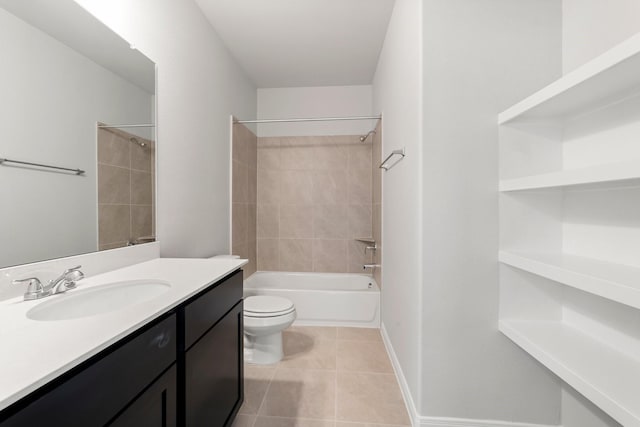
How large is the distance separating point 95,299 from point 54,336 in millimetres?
436

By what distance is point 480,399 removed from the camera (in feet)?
4.27

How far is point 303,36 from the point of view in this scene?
228 centimetres

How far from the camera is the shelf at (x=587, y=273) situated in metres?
0.78

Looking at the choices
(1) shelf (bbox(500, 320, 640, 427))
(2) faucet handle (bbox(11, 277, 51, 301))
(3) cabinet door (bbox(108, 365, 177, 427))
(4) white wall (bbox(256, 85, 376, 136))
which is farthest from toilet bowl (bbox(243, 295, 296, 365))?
(4) white wall (bbox(256, 85, 376, 136))

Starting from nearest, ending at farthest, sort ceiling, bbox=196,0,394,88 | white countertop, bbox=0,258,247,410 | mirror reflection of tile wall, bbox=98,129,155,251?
1. white countertop, bbox=0,258,247,410
2. mirror reflection of tile wall, bbox=98,129,155,251
3. ceiling, bbox=196,0,394,88

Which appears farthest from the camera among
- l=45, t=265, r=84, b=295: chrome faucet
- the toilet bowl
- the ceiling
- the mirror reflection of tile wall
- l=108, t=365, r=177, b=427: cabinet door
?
the ceiling

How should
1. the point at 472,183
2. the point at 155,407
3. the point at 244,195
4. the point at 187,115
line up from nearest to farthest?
the point at 155,407
the point at 472,183
the point at 187,115
the point at 244,195

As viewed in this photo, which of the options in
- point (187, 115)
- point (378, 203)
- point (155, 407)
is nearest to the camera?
point (155, 407)

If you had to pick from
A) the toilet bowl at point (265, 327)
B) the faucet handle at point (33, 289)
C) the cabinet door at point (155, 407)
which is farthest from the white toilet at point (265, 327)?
the faucet handle at point (33, 289)

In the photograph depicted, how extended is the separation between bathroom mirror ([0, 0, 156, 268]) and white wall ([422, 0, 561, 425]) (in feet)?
4.69

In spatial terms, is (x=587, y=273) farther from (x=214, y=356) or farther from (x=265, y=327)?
(x=265, y=327)

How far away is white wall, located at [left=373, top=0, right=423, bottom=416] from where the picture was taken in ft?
4.50

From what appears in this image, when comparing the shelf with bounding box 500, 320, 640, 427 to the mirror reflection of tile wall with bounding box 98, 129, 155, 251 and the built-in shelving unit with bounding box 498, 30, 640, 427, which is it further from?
the mirror reflection of tile wall with bounding box 98, 129, 155, 251

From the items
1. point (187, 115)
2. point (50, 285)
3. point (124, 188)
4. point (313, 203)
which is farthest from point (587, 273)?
point (313, 203)
